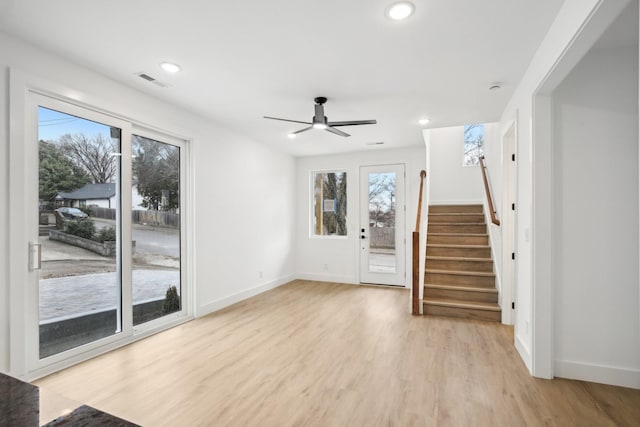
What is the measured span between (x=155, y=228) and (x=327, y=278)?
3.56 metres

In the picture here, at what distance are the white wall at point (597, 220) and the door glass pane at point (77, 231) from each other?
393cm

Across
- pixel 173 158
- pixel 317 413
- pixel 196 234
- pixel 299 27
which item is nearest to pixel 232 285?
pixel 196 234

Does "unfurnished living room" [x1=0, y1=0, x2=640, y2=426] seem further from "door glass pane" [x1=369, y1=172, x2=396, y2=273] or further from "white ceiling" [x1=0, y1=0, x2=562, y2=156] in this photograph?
"door glass pane" [x1=369, y1=172, x2=396, y2=273]

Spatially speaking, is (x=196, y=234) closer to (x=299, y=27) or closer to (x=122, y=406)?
(x=122, y=406)

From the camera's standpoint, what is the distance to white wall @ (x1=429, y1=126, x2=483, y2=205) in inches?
269

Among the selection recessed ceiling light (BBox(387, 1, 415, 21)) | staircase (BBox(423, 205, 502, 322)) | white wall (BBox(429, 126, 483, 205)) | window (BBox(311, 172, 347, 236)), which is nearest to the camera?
recessed ceiling light (BBox(387, 1, 415, 21))

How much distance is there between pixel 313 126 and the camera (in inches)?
134

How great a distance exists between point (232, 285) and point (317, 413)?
2898 mm

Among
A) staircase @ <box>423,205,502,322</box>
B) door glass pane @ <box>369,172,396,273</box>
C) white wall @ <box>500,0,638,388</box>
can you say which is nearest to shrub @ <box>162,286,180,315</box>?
staircase @ <box>423,205,502,322</box>

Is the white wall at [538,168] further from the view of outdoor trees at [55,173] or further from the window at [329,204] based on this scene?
the view of outdoor trees at [55,173]

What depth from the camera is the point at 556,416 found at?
80.4 inches

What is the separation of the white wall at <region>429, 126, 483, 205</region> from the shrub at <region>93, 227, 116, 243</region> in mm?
6008

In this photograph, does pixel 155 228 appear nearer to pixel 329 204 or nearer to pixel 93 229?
pixel 93 229

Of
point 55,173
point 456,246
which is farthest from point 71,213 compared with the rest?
point 456,246
